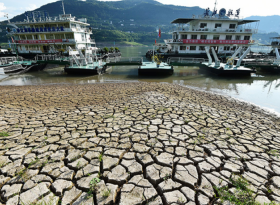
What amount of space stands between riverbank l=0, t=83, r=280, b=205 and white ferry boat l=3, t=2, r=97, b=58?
2467 cm

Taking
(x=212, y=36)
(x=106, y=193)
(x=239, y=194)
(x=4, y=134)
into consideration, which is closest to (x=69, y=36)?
(x=212, y=36)

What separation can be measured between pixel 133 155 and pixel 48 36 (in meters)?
33.0

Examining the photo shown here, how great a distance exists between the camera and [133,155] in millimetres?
3818

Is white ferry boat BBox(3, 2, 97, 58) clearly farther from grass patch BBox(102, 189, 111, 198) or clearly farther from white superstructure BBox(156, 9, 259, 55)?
grass patch BBox(102, 189, 111, 198)

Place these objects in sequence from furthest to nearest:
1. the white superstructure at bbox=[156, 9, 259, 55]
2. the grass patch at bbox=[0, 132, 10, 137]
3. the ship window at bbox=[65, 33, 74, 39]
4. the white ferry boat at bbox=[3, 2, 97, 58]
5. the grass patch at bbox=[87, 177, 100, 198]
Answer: the white superstructure at bbox=[156, 9, 259, 55] → the ship window at bbox=[65, 33, 74, 39] → the white ferry boat at bbox=[3, 2, 97, 58] → the grass patch at bbox=[0, 132, 10, 137] → the grass patch at bbox=[87, 177, 100, 198]

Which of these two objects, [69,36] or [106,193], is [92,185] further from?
[69,36]

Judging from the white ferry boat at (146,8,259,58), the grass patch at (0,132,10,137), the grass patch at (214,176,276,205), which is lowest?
the grass patch at (214,176,276,205)

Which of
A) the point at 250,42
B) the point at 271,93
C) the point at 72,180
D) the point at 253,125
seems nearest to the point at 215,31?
the point at 250,42

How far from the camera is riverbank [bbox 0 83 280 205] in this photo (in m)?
2.88

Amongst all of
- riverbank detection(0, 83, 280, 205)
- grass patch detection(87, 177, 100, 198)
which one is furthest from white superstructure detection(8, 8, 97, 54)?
grass patch detection(87, 177, 100, 198)

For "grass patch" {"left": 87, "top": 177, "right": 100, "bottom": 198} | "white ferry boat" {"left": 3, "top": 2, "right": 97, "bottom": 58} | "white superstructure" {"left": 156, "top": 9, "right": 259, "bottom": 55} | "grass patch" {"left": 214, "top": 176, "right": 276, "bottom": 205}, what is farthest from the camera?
"white superstructure" {"left": 156, "top": 9, "right": 259, "bottom": 55}

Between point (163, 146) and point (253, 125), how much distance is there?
3.90 metres

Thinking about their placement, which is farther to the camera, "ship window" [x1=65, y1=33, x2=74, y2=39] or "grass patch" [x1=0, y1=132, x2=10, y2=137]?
"ship window" [x1=65, y1=33, x2=74, y2=39]

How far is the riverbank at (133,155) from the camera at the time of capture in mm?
2875
